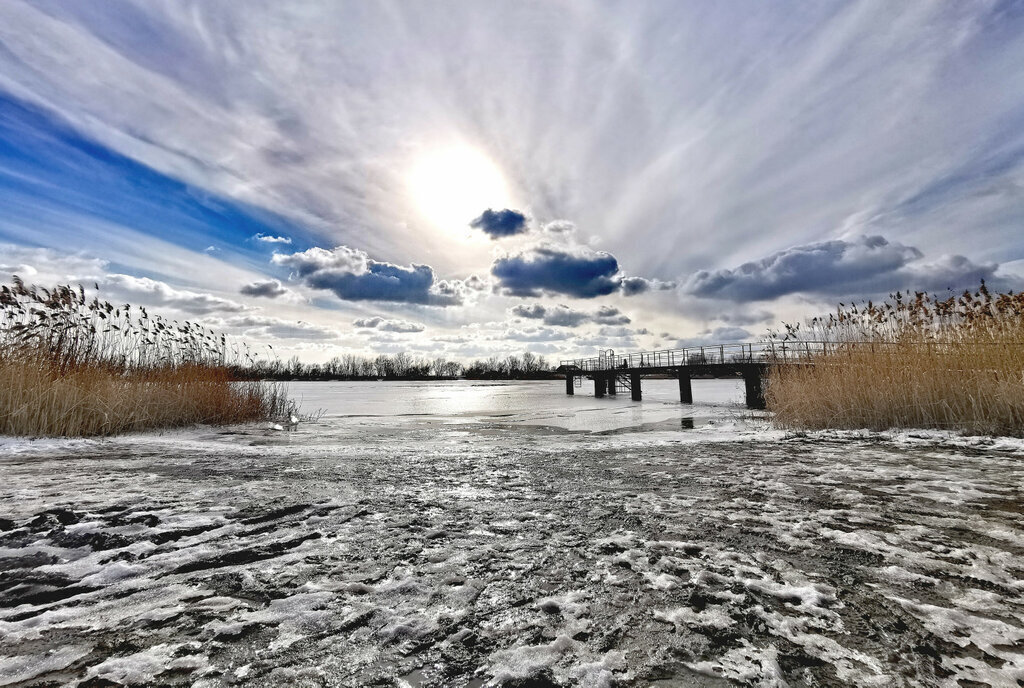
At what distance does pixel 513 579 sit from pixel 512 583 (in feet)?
0.15

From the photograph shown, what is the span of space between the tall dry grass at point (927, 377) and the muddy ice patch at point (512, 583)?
4931 mm

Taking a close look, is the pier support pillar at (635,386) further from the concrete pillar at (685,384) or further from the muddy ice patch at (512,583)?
the muddy ice patch at (512,583)

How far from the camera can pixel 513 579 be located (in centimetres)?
229

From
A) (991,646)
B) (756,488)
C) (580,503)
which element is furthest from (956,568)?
(580,503)

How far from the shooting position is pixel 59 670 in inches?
59.4

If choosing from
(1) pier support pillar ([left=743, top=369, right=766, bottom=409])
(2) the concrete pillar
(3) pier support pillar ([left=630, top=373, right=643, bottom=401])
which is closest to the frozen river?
(1) pier support pillar ([left=743, top=369, right=766, bottom=409])

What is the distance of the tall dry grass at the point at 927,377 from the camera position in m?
7.84

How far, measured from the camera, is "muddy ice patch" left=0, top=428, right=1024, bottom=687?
1577mm

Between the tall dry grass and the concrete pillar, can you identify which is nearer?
the tall dry grass

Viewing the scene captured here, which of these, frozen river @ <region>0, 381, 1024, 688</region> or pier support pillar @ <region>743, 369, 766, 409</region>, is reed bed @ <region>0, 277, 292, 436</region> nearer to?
frozen river @ <region>0, 381, 1024, 688</region>

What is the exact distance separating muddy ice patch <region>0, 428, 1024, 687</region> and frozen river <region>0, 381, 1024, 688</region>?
1cm

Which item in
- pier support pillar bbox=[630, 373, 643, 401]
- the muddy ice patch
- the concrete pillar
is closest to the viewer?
the muddy ice patch

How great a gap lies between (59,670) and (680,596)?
2.35m

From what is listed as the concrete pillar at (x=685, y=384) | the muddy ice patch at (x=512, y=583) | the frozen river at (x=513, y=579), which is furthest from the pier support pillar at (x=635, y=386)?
the muddy ice patch at (x=512, y=583)
